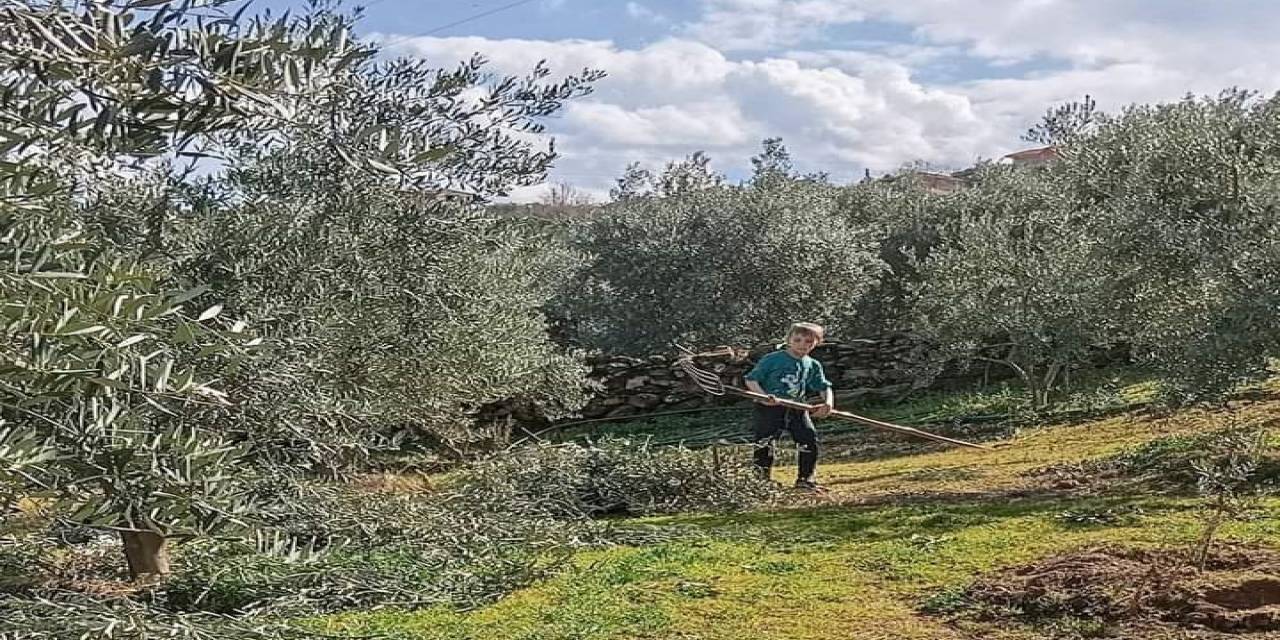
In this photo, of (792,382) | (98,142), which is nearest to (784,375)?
(792,382)

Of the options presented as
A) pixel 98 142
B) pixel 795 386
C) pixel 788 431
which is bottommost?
pixel 788 431

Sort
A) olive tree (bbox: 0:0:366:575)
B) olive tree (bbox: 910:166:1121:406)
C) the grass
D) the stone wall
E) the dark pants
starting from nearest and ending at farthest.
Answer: olive tree (bbox: 0:0:366:575) → the grass → the dark pants → olive tree (bbox: 910:166:1121:406) → the stone wall

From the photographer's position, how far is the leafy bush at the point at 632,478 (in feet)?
30.5

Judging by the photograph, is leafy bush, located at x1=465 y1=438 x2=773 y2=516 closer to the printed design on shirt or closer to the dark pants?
the dark pants

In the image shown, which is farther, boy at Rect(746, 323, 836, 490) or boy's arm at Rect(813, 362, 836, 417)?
boy at Rect(746, 323, 836, 490)

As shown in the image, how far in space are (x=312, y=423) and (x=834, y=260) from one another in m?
14.2

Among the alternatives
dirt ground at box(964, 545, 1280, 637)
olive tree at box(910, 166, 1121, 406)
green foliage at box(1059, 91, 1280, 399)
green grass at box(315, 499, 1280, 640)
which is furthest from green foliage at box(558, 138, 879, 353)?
dirt ground at box(964, 545, 1280, 637)

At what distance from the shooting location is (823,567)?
6617mm

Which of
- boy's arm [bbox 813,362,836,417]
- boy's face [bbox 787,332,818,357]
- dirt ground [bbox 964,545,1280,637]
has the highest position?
boy's face [bbox 787,332,818,357]

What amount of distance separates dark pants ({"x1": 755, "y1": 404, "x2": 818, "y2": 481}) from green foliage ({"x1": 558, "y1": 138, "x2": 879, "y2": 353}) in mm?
9146

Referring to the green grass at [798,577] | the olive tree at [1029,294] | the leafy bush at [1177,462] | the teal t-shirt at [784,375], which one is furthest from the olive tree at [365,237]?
the olive tree at [1029,294]

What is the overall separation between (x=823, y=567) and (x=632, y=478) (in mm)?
3360

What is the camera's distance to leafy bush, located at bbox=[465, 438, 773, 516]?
366 inches

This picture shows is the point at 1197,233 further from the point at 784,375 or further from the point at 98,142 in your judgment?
the point at 98,142
